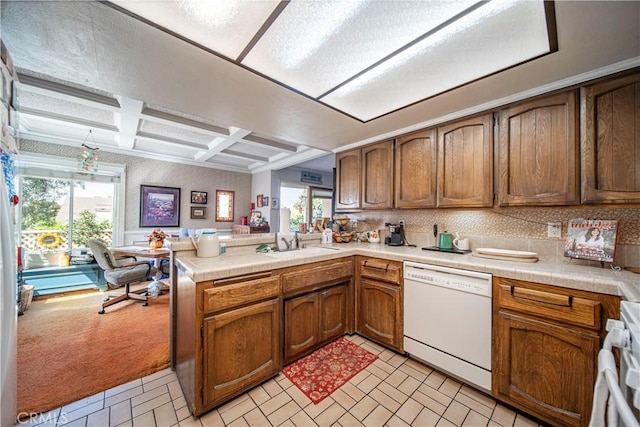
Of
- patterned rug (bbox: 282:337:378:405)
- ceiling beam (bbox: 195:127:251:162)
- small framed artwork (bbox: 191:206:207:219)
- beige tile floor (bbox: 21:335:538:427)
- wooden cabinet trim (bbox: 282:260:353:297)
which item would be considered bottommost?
beige tile floor (bbox: 21:335:538:427)

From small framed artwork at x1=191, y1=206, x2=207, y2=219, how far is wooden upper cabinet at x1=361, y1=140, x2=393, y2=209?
160 inches

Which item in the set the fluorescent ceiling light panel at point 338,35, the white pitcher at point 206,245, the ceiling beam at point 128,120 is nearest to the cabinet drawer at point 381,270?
the white pitcher at point 206,245

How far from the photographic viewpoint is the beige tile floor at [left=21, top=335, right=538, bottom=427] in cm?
139

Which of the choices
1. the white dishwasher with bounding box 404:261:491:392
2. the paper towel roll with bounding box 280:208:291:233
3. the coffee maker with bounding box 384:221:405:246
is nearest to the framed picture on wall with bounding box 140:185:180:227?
the paper towel roll with bounding box 280:208:291:233

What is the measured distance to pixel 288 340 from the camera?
1850 mm

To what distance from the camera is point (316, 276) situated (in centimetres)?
199

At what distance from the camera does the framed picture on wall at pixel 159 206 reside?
4.55 m

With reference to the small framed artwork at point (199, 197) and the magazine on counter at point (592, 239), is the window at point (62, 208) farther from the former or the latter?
the magazine on counter at point (592, 239)

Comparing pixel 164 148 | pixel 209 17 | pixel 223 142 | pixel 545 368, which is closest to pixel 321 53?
pixel 209 17

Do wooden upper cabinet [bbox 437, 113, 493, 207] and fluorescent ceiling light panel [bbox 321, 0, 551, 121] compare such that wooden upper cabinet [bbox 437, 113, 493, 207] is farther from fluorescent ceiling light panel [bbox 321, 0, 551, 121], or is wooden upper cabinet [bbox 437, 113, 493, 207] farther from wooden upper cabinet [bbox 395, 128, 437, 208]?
fluorescent ceiling light panel [bbox 321, 0, 551, 121]

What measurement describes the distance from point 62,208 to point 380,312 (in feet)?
17.7

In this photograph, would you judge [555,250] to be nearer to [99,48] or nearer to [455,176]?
[455,176]

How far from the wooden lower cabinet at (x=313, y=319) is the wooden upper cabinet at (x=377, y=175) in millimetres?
1068

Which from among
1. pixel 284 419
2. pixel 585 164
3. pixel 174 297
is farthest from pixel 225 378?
pixel 585 164
